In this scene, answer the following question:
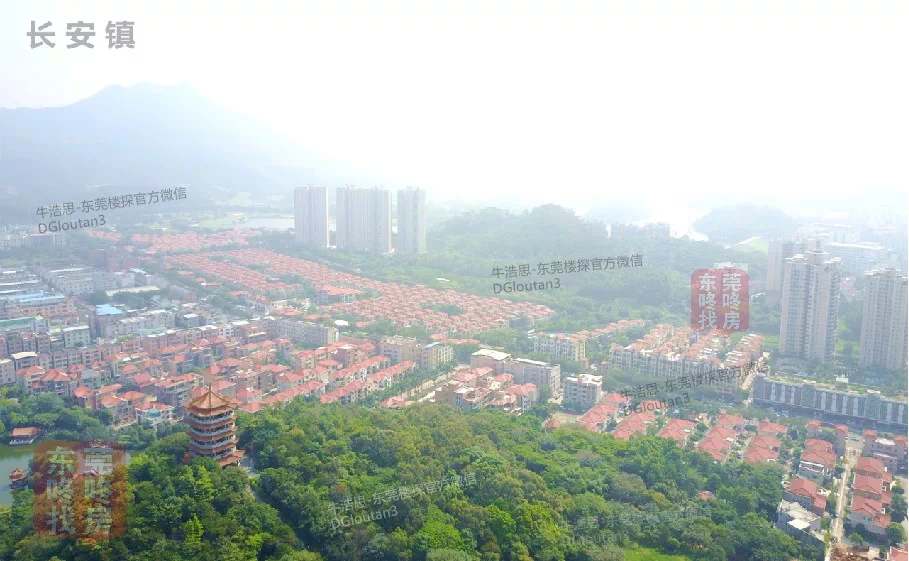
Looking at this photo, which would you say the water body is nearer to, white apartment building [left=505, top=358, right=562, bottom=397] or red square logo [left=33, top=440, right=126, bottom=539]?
red square logo [left=33, top=440, right=126, bottom=539]

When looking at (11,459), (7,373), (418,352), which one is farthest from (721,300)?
(7,373)

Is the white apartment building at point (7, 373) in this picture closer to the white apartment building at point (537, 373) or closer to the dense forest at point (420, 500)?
the dense forest at point (420, 500)

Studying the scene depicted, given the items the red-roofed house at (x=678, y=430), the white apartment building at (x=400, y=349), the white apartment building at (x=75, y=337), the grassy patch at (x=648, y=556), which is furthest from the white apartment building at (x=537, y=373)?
the white apartment building at (x=75, y=337)

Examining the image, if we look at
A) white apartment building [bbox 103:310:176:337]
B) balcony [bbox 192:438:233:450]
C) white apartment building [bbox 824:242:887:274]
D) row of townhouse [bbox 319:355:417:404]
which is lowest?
row of townhouse [bbox 319:355:417:404]

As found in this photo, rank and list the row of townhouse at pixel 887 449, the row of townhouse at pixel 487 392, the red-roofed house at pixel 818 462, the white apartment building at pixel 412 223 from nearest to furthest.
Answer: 1. the red-roofed house at pixel 818 462
2. the row of townhouse at pixel 887 449
3. the row of townhouse at pixel 487 392
4. the white apartment building at pixel 412 223

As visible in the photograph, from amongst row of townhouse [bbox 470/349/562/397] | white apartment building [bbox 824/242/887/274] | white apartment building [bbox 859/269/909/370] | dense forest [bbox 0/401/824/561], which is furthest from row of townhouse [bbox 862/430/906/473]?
white apartment building [bbox 824/242/887/274]

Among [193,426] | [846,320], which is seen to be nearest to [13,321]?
[193,426]

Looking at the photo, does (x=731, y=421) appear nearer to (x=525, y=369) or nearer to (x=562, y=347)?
(x=525, y=369)
